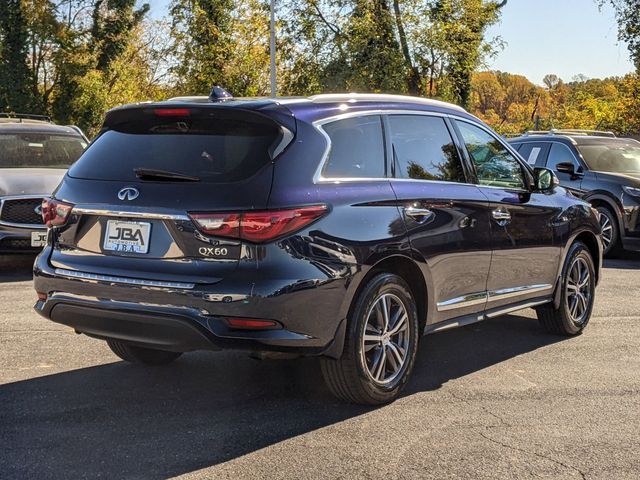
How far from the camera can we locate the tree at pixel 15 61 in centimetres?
3322

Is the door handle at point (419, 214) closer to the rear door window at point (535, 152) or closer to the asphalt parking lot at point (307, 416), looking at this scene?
the asphalt parking lot at point (307, 416)

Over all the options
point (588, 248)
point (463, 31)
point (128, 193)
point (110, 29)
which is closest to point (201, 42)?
point (110, 29)

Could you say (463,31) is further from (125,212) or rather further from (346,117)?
(125,212)

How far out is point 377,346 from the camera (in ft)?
15.5

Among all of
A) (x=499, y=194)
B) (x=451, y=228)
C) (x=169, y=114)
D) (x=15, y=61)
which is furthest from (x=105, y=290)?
(x=15, y=61)

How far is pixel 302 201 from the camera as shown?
4.18 metres

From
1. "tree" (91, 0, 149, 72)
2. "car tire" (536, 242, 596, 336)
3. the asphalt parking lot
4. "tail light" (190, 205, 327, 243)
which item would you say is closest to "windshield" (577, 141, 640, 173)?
"car tire" (536, 242, 596, 336)

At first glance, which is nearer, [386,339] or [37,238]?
[386,339]

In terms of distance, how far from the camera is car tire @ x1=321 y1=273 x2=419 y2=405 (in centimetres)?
448

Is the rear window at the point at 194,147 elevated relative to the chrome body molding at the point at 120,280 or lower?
elevated

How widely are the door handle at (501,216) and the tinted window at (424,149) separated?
1.21 ft

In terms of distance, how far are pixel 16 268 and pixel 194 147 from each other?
717 centimetres

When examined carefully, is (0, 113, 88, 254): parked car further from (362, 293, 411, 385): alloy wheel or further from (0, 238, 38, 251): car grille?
(362, 293, 411, 385): alloy wheel

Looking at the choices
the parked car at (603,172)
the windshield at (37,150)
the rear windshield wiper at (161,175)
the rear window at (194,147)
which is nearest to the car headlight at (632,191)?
the parked car at (603,172)
